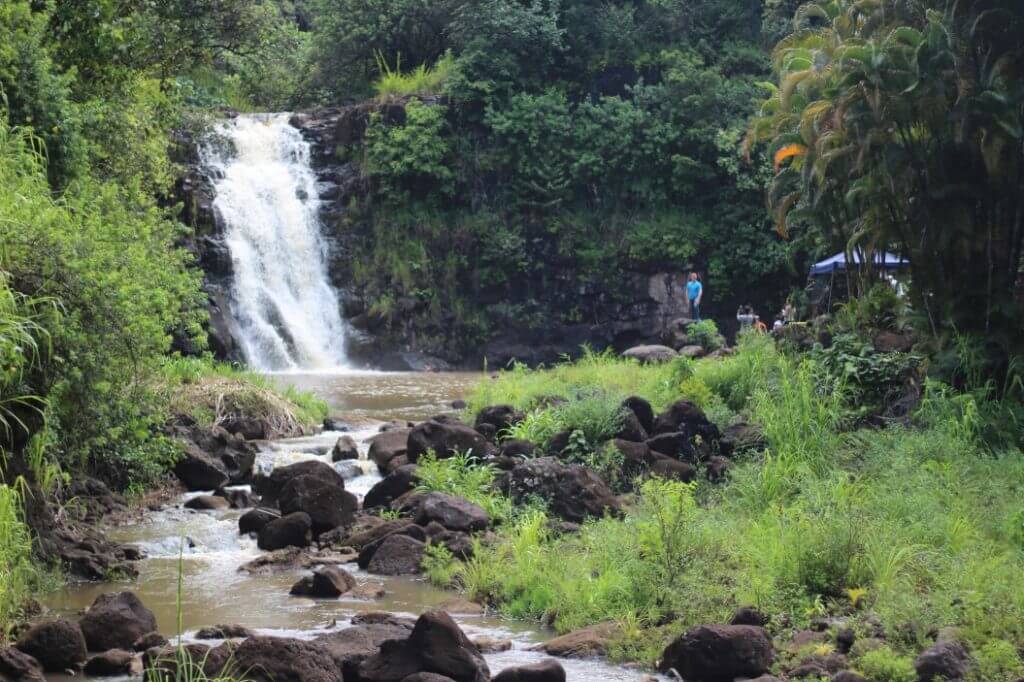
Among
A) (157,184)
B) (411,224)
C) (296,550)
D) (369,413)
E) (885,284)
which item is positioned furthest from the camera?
(411,224)

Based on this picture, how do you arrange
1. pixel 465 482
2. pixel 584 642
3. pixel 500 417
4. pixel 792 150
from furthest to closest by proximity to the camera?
1. pixel 500 417
2. pixel 792 150
3. pixel 465 482
4. pixel 584 642

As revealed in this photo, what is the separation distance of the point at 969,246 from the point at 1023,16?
273 centimetres

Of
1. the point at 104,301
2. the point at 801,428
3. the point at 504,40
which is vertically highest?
the point at 504,40

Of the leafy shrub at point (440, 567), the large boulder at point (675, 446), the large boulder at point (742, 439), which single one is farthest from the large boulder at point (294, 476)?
the large boulder at point (742, 439)

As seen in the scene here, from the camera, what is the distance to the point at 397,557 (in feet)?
37.2

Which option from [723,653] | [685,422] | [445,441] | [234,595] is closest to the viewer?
[723,653]

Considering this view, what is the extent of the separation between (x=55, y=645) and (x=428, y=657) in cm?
248

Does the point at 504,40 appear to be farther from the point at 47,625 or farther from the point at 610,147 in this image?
the point at 47,625

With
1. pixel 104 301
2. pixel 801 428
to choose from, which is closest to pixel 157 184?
pixel 104 301

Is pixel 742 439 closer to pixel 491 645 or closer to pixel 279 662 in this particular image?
pixel 491 645

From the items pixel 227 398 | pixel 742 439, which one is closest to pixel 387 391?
pixel 227 398

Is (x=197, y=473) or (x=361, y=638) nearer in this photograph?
(x=361, y=638)

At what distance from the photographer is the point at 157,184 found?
19.0m

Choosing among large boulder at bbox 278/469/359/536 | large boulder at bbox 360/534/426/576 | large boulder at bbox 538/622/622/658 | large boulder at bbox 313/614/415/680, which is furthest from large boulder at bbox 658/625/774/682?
large boulder at bbox 278/469/359/536
